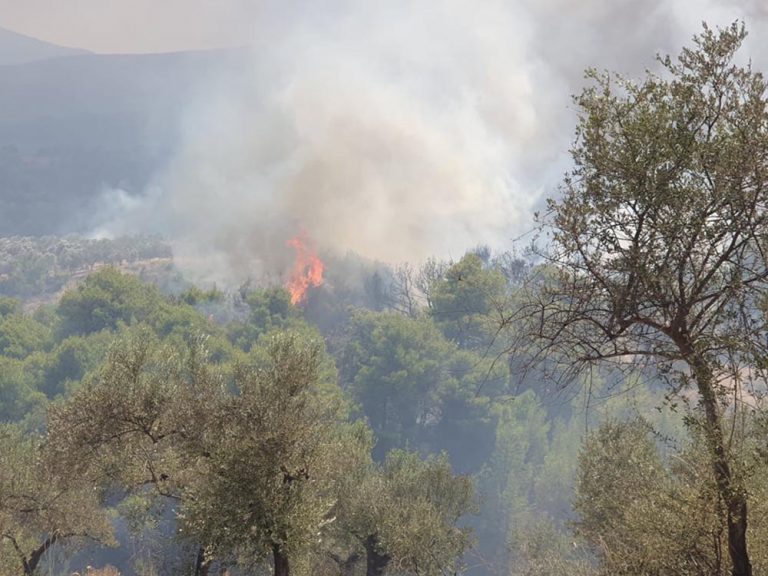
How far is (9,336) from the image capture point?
3713 inches

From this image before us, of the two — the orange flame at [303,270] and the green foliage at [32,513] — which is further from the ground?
the orange flame at [303,270]

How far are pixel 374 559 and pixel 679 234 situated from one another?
29392 millimetres

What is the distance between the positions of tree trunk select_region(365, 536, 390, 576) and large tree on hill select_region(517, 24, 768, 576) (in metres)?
26.1

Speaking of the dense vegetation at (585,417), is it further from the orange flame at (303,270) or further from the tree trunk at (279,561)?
the orange flame at (303,270)

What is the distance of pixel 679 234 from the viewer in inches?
351

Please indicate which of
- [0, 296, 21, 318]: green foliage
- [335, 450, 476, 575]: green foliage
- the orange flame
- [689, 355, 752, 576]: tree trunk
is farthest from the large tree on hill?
the orange flame

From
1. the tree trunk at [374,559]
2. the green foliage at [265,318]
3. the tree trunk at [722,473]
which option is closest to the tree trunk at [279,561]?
the tree trunk at [722,473]

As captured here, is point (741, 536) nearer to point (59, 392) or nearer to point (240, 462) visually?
point (240, 462)

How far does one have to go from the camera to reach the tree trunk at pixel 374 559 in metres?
33.3

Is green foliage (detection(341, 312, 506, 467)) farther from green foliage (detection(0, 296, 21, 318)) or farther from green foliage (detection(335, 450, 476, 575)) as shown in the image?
green foliage (detection(0, 296, 21, 318))

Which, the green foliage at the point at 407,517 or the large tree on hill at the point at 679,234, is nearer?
the large tree on hill at the point at 679,234

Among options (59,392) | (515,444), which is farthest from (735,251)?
(59,392)

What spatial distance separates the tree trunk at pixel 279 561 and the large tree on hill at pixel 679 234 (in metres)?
12.9

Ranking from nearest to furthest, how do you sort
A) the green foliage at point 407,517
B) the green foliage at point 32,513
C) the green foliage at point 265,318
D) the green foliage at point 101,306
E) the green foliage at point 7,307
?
the green foliage at point 32,513, the green foliage at point 407,517, the green foliage at point 101,306, the green foliage at point 265,318, the green foliage at point 7,307
